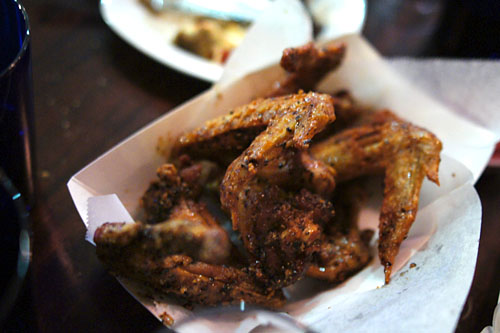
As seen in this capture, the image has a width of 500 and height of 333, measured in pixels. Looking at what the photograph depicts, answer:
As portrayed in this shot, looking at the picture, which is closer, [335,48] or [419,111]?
[335,48]

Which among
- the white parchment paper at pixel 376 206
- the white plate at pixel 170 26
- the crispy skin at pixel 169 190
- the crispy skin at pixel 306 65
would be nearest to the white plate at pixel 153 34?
the white plate at pixel 170 26

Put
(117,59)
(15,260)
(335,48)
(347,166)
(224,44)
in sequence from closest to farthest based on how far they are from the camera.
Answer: (15,260) < (347,166) < (335,48) < (117,59) < (224,44)

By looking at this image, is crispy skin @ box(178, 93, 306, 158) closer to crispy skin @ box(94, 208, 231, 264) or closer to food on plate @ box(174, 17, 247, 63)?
crispy skin @ box(94, 208, 231, 264)

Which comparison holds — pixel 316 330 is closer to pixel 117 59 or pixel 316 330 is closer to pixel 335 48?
pixel 335 48

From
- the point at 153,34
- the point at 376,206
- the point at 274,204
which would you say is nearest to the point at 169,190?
the point at 274,204

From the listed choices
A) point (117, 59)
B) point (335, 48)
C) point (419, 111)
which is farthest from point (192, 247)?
point (117, 59)

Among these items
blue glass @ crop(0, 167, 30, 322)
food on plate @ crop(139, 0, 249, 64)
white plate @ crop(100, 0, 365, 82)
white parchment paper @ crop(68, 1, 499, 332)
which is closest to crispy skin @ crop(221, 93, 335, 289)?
white parchment paper @ crop(68, 1, 499, 332)
